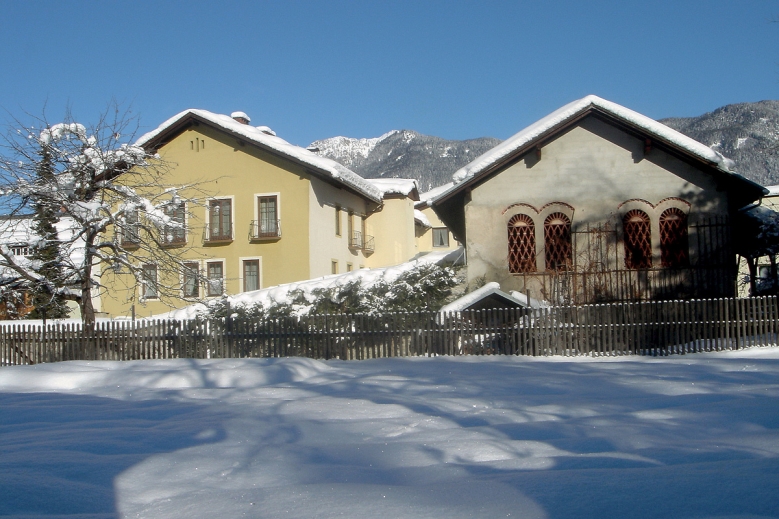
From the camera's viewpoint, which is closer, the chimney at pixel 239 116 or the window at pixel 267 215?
the window at pixel 267 215

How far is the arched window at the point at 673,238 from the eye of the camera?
18.5 m

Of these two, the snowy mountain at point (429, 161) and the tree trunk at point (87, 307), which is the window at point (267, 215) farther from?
the snowy mountain at point (429, 161)

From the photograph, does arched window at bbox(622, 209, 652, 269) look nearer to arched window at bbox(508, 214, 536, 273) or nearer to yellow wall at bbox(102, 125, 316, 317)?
arched window at bbox(508, 214, 536, 273)

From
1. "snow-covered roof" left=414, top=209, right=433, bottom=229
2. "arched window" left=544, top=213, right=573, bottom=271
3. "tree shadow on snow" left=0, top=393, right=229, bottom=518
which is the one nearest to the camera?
"tree shadow on snow" left=0, top=393, right=229, bottom=518

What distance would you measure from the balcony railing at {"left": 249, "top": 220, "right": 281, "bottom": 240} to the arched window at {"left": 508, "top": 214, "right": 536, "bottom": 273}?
11.5 metres

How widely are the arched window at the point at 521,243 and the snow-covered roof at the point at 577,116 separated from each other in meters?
1.84

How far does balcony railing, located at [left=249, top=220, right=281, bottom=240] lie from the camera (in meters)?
27.3

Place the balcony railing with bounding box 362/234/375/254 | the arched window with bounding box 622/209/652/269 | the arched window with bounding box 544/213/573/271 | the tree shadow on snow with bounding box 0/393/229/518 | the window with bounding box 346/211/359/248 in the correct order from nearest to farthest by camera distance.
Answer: the tree shadow on snow with bounding box 0/393/229/518
the arched window with bounding box 622/209/652/269
the arched window with bounding box 544/213/573/271
the window with bounding box 346/211/359/248
the balcony railing with bounding box 362/234/375/254

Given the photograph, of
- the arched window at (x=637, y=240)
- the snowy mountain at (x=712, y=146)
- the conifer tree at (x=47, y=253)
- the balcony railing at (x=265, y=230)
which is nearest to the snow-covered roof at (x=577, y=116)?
the arched window at (x=637, y=240)

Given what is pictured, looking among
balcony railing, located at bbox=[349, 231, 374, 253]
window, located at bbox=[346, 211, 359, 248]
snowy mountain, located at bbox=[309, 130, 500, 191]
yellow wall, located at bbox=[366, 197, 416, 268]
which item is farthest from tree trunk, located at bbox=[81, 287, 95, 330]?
snowy mountain, located at bbox=[309, 130, 500, 191]

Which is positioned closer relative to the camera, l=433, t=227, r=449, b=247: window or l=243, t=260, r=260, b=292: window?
l=243, t=260, r=260, b=292: window

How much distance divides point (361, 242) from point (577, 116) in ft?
56.4

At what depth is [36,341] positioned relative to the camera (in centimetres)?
1548

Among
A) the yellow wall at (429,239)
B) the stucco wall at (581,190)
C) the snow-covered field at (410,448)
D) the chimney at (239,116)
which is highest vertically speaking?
the chimney at (239,116)
